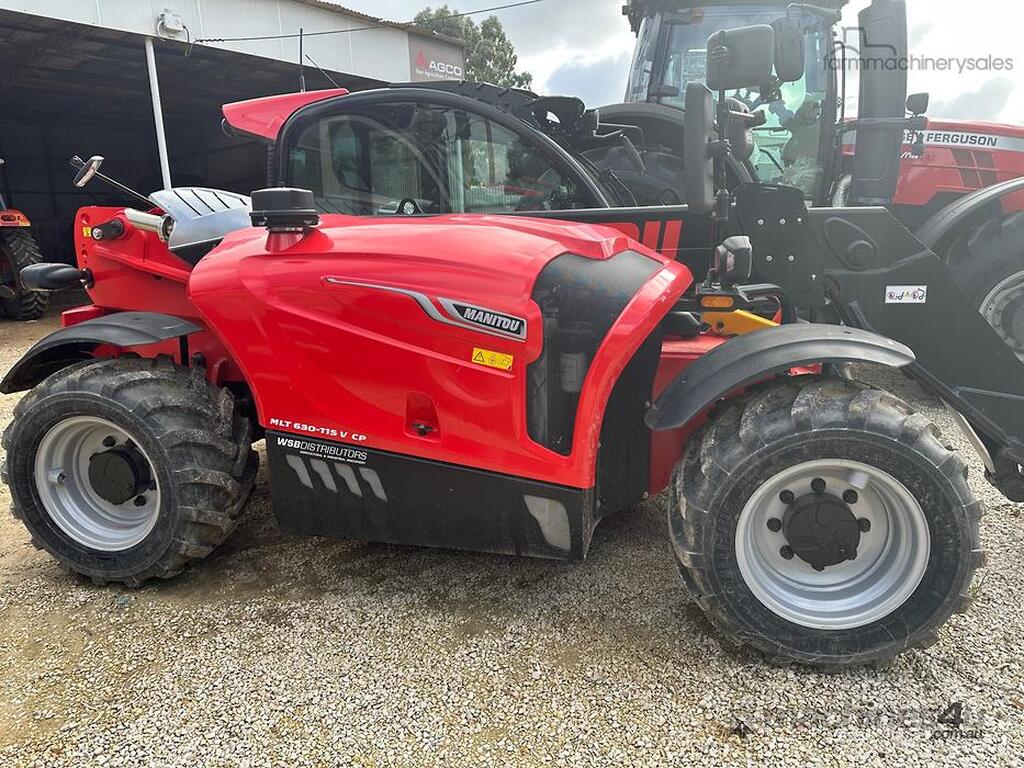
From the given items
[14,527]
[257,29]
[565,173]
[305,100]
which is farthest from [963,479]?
[257,29]

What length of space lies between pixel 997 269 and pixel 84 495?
5.31 meters

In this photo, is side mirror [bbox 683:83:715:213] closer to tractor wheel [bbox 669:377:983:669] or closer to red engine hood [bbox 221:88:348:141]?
tractor wheel [bbox 669:377:983:669]

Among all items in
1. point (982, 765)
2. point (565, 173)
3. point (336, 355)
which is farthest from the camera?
point (565, 173)

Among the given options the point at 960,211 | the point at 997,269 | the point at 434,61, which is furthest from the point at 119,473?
the point at 434,61

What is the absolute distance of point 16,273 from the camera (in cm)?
1077

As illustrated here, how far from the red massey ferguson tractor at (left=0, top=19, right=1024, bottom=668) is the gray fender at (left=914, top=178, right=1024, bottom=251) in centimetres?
172

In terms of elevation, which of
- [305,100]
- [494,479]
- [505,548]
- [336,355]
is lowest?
[505,548]

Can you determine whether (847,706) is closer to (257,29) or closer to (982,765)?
(982,765)

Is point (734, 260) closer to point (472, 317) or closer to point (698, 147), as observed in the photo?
point (698, 147)

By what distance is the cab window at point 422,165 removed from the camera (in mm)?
3271

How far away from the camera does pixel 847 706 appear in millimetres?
2098

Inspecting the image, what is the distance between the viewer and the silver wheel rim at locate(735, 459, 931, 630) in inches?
86.5

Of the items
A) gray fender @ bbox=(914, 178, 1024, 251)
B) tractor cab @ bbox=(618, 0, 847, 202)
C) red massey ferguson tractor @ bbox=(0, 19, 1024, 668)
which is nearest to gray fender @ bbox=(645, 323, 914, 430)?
red massey ferguson tractor @ bbox=(0, 19, 1024, 668)

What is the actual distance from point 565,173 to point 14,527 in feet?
10.3
